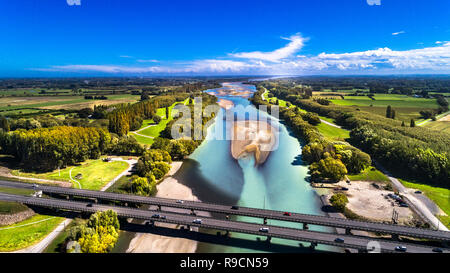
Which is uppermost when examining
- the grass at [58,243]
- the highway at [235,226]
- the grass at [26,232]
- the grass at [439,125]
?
the grass at [439,125]

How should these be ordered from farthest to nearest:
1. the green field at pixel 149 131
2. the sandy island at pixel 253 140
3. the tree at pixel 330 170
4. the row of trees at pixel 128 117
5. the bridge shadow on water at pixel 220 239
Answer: the green field at pixel 149 131 < the row of trees at pixel 128 117 < the sandy island at pixel 253 140 < the tree at pixel 330 170 < the bridge shadow on water at pixel 220 239

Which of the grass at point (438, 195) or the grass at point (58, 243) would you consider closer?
the grass at point (58, 243)

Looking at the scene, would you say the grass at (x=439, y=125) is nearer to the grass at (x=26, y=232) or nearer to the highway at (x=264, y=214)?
the highway at (x=264, y=214)

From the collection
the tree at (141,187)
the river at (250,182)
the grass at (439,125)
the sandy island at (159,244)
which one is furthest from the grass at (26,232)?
the grass at (439,125)

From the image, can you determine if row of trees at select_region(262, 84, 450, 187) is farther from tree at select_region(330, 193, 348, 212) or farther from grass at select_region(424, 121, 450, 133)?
tree at select_region(330, 193, 348, 212)

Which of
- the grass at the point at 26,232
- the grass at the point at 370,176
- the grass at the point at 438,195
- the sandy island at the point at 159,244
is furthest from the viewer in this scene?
the grass at the point at 370,176

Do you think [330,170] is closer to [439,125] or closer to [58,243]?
[58,243]

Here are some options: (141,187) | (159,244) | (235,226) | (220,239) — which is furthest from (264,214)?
(141,187)
